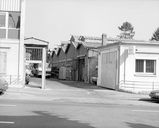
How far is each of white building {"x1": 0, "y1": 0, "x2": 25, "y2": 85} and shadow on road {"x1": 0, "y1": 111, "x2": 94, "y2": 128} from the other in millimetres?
15138

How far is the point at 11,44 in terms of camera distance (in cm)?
2711

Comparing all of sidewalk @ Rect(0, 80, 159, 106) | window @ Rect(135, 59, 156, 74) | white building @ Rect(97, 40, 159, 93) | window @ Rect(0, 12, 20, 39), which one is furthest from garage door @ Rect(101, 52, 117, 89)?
window @ Rect(0, 12, 20, 39)

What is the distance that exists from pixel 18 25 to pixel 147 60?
1077cm

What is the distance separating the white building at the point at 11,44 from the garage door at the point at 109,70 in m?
7.73

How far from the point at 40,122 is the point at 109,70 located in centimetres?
2066

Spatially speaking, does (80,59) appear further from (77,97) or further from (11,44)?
(77,97)

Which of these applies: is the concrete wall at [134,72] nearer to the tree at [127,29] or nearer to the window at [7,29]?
the window at [7,29]

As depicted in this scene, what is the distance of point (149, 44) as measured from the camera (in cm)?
2752

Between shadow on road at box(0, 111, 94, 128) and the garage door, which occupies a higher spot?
the garage door

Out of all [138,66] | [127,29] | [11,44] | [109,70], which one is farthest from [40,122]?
[127,29]

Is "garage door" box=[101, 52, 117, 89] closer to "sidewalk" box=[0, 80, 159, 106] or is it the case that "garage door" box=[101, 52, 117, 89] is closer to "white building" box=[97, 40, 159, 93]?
"white building" box=[97, 40, 159, 93]

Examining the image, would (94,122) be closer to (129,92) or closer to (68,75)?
(129,92)

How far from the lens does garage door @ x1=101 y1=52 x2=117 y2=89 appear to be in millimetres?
29330

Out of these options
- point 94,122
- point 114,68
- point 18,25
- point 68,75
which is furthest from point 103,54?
point 94,122
